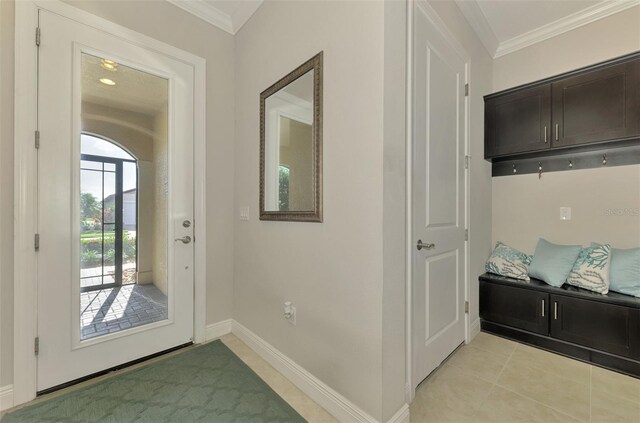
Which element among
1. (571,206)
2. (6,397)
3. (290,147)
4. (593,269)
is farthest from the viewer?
(571,206)

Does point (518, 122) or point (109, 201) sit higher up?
point (518, 122)

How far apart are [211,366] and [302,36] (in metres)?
2.33

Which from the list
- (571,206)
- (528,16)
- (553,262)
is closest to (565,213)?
(571,206)

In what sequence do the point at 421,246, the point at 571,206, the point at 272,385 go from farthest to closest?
the point at 571,206
the point at 272,385
the point at 421,246

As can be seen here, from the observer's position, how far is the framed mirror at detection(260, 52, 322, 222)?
60.4 inches

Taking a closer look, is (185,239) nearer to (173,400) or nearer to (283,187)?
(283,187)

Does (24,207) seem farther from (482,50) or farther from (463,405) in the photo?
(482,50)

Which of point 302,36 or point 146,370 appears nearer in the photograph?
point 302,36

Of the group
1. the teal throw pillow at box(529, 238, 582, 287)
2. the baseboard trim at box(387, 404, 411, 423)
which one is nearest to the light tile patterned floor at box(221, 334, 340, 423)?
the baseboard trim at box(387, 404, 411, 423)

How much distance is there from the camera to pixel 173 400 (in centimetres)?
152

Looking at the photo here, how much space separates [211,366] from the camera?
6.04ft

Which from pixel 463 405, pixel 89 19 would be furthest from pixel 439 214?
pixel 89 19

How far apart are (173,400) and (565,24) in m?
4.22

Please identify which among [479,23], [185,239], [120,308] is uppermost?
[479,23]
